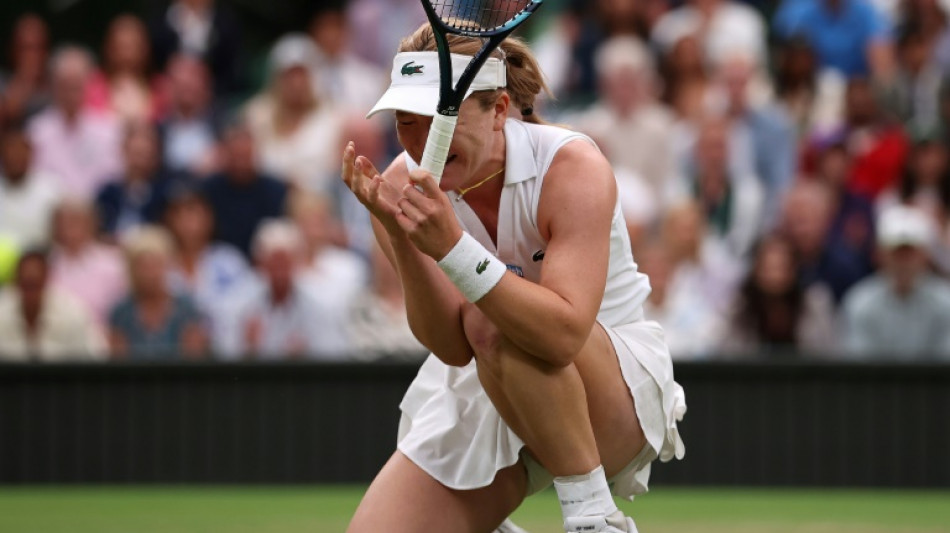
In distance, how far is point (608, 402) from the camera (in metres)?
3.98

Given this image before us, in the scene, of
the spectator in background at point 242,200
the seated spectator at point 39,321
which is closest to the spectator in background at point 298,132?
the spectator in background at point 242,200

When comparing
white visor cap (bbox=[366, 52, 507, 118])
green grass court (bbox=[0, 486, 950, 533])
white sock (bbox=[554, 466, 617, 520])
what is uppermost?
white visor cap (bbox=[366, 52, 507, 118])

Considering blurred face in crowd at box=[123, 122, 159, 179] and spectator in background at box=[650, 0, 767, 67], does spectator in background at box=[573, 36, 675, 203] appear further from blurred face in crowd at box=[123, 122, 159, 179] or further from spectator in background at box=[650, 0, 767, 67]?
blurred face in crowd at box=[123, 122, 159, 179]

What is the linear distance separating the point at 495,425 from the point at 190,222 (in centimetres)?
474

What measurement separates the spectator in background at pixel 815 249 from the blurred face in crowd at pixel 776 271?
0.29m

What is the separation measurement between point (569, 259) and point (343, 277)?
15.4 ft

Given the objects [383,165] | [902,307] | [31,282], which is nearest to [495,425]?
[902,307]

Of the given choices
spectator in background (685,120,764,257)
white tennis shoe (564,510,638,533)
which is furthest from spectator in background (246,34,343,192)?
white tennis shoe (564,510,638,533)

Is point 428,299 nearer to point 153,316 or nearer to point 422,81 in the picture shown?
point 422,81

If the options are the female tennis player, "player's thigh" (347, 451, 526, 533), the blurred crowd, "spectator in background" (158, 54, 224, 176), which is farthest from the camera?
"spectator in background" (158, 54, 224, 176)

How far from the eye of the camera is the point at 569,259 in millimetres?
3717

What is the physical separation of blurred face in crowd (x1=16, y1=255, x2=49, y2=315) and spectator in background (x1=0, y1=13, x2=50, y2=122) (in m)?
2.12

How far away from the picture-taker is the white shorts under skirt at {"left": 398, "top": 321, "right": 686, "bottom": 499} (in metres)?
4.06

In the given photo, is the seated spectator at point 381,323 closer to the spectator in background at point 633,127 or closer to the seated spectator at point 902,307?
the spectator in background at point 633,127
